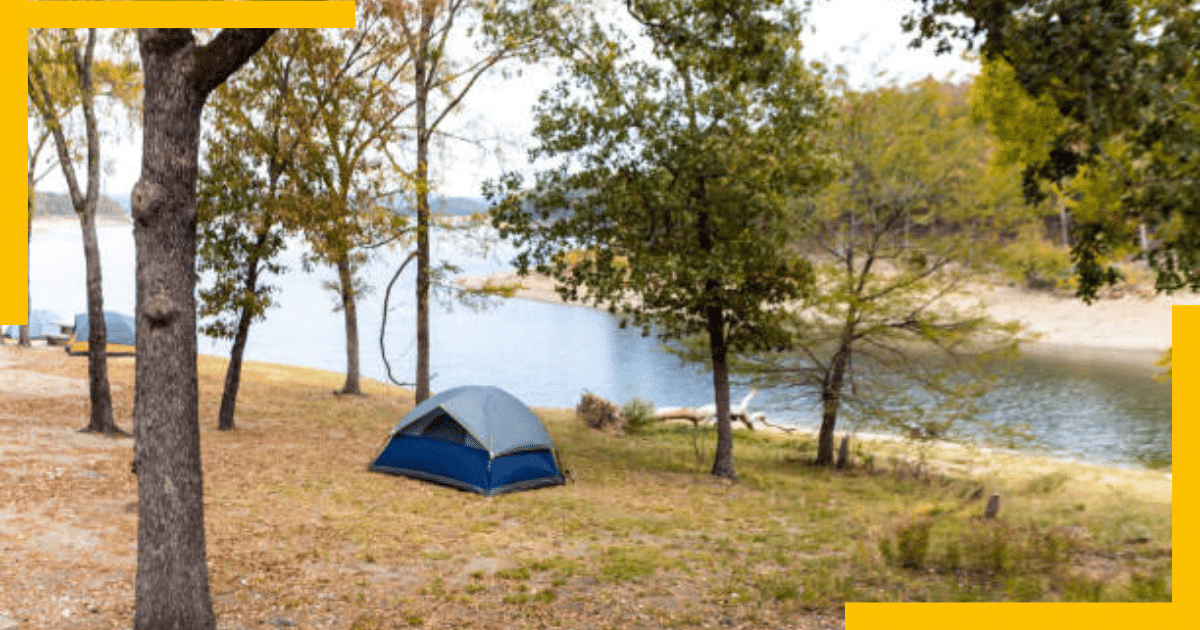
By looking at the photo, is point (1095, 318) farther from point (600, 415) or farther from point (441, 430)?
point (441, 430)

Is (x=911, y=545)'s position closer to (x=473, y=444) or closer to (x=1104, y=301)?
(x=473, y=444)

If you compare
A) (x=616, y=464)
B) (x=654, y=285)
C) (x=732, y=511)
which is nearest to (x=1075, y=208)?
(x=732, y=511)

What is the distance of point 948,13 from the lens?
19.7 ft

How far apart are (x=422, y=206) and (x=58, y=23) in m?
14.8

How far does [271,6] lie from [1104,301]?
58514 millimetres

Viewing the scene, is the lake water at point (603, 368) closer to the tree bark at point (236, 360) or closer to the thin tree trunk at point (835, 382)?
the thin tree trunk at point (835, 382)

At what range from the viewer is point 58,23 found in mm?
4738

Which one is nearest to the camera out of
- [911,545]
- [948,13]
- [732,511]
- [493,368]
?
[948,13]

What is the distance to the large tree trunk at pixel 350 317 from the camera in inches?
829

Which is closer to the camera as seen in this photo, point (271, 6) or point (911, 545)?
point (271, 6)

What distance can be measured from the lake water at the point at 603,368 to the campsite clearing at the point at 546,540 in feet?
13.0

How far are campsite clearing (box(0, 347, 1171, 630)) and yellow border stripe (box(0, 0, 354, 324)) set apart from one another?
306cm

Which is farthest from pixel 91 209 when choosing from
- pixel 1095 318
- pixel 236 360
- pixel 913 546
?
pixel 1095 318

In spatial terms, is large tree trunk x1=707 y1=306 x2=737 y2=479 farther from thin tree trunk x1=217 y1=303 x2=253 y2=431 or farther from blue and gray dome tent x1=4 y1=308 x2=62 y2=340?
blue and gray dome tent x1=4 y1=308 x2=62 y2=340
